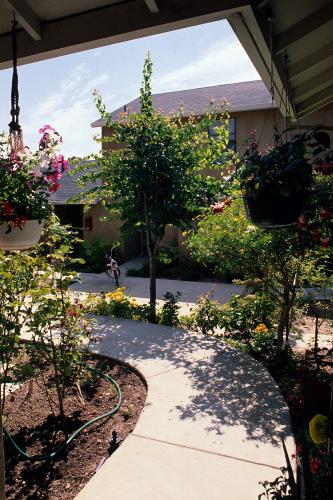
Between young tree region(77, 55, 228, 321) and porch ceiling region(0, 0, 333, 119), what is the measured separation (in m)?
3.27

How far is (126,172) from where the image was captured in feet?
20.8

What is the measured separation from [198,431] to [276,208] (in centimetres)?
187

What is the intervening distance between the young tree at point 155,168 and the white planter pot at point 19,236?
12.3 feet

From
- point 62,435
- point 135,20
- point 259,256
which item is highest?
point 135,20

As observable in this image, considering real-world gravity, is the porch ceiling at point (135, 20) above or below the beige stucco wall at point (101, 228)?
above

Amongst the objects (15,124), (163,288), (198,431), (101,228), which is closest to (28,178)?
(15,124)

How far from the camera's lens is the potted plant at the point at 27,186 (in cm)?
250

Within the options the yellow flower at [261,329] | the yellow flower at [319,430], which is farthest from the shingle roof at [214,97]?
the yellow flower at [319,430]

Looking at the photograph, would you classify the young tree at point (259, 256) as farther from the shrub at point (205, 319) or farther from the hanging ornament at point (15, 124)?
the hanging ornament at point (15, 124)

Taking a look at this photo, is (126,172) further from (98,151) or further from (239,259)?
(239,259)

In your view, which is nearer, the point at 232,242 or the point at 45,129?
the point at 45,129

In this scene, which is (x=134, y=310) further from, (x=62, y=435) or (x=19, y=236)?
(x=19, y=236)

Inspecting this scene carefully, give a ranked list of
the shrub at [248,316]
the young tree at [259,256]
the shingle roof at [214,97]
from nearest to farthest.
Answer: the young tree at [259,256], the shrub at [248,316], the shingle roof at [214,97]

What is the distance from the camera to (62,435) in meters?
3.13
